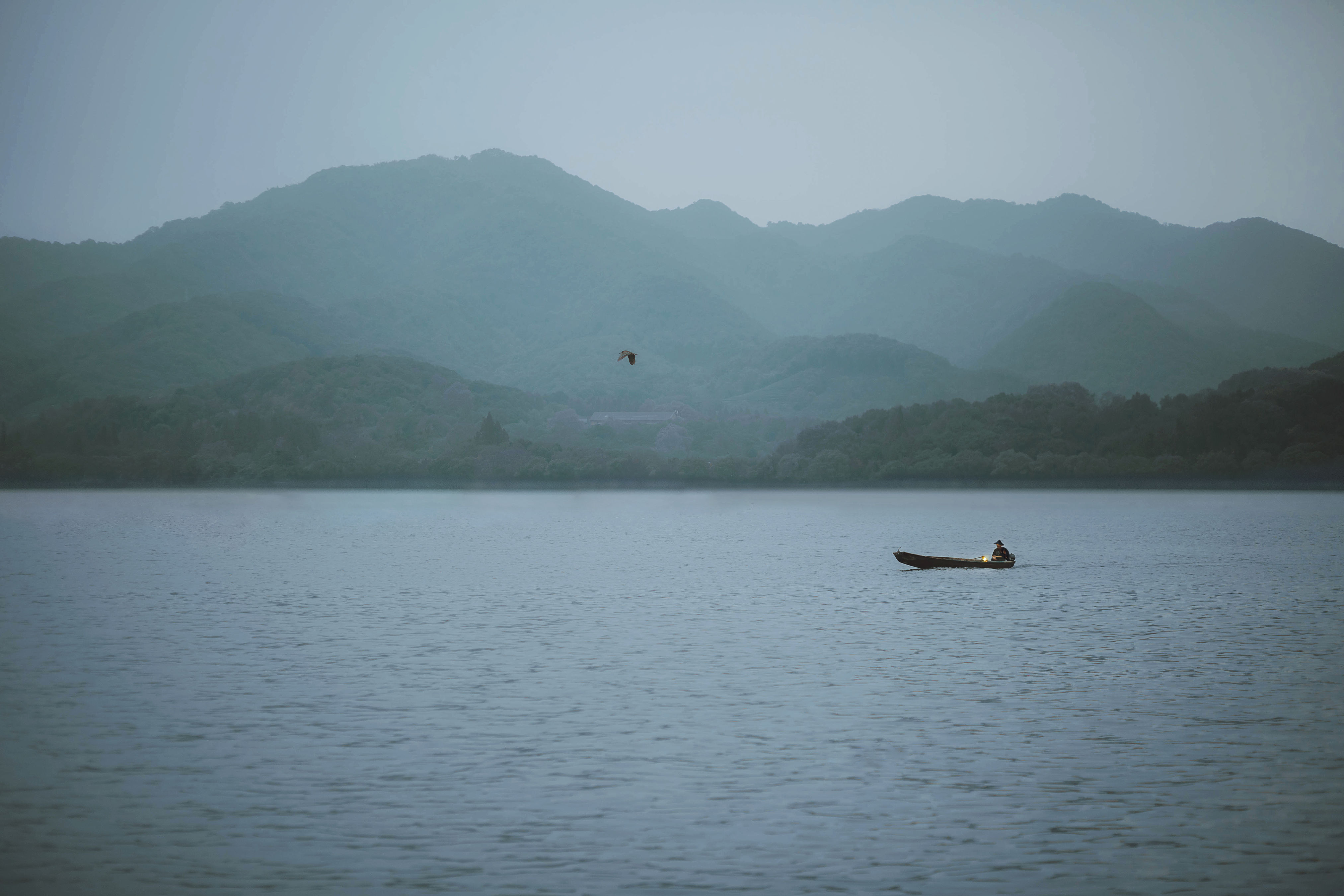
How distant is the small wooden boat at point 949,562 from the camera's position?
70062 millimetres

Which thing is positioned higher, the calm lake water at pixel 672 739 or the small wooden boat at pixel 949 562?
the small wooden boat at pixel 949 562

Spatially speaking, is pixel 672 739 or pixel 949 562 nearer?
pixel 672 739

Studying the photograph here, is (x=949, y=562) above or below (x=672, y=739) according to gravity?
above

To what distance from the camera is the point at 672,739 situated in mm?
28078

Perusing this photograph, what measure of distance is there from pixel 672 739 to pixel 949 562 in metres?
46.4

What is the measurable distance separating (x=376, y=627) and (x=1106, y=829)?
117 ft

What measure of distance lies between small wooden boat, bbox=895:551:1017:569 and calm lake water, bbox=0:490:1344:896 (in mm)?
2523

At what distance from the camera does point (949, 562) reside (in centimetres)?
7125

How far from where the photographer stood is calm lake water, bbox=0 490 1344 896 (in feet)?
62.6

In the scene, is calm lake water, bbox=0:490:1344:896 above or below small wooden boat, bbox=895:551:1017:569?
below

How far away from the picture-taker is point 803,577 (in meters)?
76.6

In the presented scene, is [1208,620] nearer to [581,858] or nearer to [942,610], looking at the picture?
[942,610]

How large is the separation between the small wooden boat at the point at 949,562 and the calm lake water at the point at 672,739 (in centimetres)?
252

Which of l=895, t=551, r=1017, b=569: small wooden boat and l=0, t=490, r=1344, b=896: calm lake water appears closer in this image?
l=0, t=490, r=1344, b=896: calm lake water
